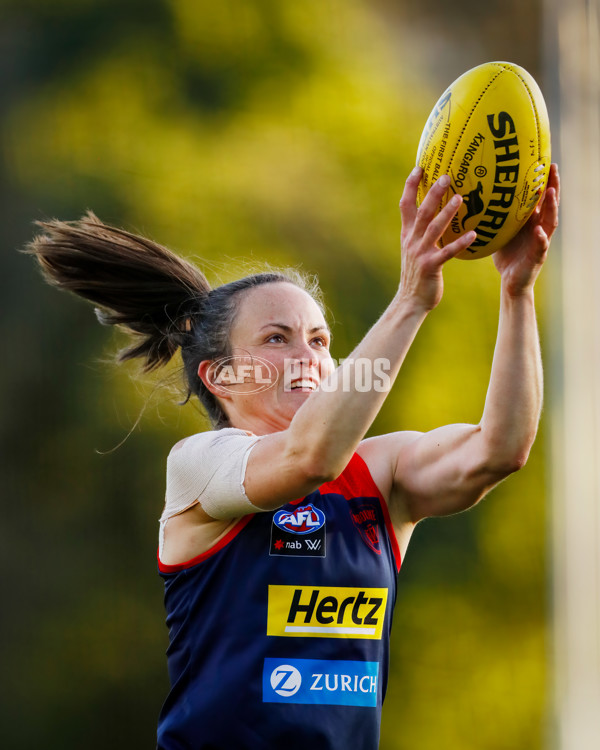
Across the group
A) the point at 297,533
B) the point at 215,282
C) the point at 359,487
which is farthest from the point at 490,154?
the point at 215,282

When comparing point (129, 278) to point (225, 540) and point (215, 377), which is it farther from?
point (225, 540)

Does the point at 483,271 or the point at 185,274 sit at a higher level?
the point at 483,271

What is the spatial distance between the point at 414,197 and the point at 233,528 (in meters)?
0.86

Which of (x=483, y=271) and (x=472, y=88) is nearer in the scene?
(x=472, y=88)

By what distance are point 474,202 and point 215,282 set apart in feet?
9.01

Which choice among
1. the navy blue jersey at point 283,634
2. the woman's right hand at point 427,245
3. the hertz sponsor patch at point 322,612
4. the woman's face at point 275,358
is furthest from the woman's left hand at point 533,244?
the hertz sponsor patch at point 322,612

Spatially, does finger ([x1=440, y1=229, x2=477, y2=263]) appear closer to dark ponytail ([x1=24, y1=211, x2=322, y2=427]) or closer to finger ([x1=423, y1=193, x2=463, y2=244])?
finger ([x1=423, y1=193, x2=463, y2=244])

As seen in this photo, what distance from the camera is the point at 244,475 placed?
191cm

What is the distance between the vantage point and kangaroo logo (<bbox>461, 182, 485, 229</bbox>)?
6.25ft

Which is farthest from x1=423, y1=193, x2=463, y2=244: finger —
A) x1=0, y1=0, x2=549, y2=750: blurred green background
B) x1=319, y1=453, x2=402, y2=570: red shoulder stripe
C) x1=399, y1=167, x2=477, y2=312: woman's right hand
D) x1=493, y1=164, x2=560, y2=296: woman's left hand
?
x1=0, y1=0, x2=549, y2=750: blurred green background

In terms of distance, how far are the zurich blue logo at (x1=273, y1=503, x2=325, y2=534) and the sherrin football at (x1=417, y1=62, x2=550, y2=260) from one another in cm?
70

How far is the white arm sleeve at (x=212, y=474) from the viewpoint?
1929 mm

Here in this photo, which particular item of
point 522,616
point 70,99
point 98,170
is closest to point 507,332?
point 522,616

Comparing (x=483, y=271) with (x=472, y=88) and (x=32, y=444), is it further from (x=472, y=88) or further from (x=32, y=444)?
(x=472, y=88)
